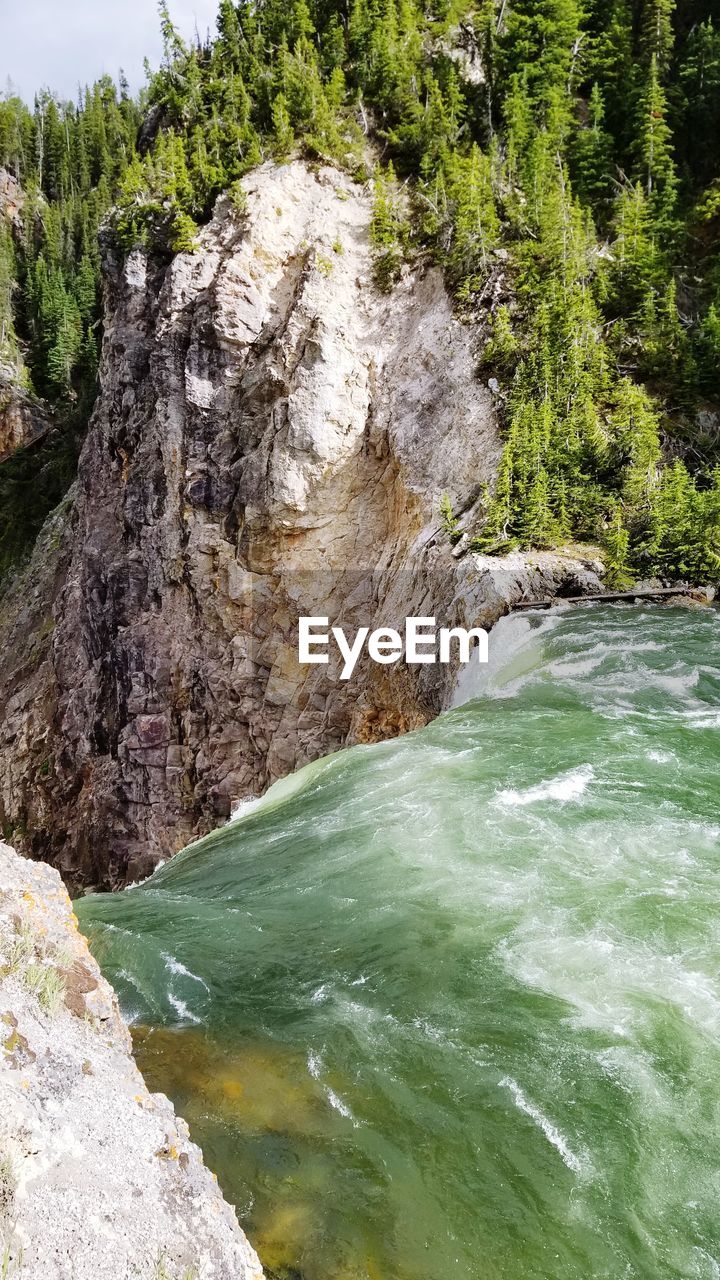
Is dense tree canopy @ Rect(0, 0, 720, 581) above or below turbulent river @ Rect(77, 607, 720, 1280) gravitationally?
above

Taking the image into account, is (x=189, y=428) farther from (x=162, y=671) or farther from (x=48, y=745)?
(x=48, y=745)

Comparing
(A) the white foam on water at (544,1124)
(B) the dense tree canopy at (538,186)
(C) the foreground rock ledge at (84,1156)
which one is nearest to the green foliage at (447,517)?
(B) the dense tree canopy at (538,186)

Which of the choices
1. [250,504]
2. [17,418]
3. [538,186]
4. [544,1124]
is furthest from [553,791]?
[17,418]

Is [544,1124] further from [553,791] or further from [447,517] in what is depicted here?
[447,517]

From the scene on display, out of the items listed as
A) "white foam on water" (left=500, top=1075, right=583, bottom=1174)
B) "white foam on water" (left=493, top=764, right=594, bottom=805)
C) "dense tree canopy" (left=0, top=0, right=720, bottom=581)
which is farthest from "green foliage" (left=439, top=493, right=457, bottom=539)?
"white foam on water" (left=500, top=1075, right=583, bottom=1174)

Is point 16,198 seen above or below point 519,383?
above

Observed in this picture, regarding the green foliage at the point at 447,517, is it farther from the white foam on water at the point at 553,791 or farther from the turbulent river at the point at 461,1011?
the white foam on water at the point at 553,791

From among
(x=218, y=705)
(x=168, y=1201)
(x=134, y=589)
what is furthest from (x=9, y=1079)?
(x=134, y=589)

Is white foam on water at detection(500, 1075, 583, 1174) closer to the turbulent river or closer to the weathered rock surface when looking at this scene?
the turbulent river
